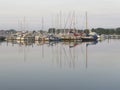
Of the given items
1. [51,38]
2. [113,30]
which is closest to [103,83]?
[51,38]

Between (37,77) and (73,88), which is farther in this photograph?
(37,77)

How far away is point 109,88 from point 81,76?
3.69m

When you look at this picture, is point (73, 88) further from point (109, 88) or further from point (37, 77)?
point (37, 77)

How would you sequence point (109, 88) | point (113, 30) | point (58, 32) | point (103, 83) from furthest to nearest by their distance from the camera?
point (113, 30)
point (58, 32)
point (103, 83)
point (109, 88)

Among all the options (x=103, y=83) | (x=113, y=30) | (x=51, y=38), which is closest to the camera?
(x=103, y=83)

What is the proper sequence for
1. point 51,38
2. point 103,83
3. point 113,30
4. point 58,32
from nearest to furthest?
point 103,83, point 51,38, point 58,32, point 113,30

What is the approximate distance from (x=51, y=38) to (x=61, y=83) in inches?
2307

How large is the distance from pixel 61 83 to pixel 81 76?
235 centimetres

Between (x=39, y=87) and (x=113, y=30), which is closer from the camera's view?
(x=39, y=87)

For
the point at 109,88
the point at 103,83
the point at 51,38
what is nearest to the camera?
the point at 109,88

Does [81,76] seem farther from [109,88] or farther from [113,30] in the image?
[113,30]

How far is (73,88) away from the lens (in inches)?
532

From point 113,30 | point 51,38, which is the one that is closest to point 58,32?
point 51,38

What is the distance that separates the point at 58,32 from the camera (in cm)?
7925
